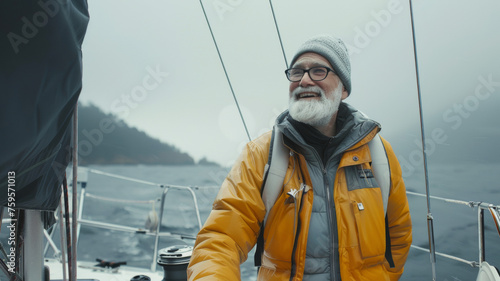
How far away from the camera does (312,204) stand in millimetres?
1226

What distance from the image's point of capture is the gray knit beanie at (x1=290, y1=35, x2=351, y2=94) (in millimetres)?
1406

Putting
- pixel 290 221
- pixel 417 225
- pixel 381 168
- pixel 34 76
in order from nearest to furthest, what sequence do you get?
pixel 34 76 < pixel 290 221 < pixel 381 168 < pixel 417 225

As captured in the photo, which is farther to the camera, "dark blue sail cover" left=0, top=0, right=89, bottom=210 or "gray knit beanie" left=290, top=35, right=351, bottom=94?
"gray knit beanie" left=290, top=35, right=351, bottom=94

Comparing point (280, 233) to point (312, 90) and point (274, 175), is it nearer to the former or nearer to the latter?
point (274, 175)

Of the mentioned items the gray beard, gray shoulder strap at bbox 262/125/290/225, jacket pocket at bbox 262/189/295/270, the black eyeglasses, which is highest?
the black eyeglasses

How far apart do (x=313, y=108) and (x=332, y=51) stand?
0.86 feet

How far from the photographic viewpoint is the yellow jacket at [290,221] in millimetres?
1154

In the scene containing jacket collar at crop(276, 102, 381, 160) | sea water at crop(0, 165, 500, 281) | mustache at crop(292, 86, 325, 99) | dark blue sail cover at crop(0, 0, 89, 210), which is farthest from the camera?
sea water at crop(0, 165, 500, 281)

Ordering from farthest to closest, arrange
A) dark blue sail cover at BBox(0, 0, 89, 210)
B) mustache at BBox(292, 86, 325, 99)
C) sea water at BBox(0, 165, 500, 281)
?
sea water at BBox(0, 165, 500, 281) → mustache at BBox(292, 86, 325, 99) → dark blue sail cover at BBox(0, 0, 89, 210)

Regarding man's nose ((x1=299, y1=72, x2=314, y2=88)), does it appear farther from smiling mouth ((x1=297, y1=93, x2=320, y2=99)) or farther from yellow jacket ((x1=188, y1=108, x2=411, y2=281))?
yellow jacket ((x1=188, y1=108, x2=411, y2=281))

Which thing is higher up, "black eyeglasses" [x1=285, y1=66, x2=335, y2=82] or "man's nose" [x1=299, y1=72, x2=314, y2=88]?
"black eyeglasses" [x1=285, y1=66, x2=335, y2=82]

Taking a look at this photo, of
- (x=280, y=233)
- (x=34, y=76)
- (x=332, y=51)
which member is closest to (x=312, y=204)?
(x=280, y=233)

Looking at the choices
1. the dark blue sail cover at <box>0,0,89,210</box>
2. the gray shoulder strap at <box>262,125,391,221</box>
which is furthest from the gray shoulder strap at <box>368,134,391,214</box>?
the dark blue sail cover at <box>0,0,89,210</box>

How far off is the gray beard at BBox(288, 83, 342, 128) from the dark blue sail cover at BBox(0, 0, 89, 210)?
30.5 inches
